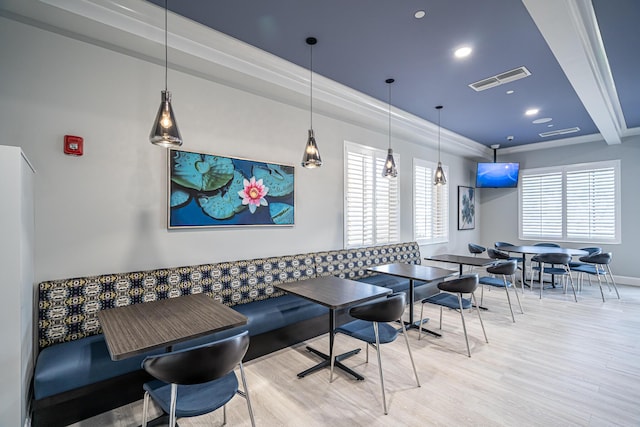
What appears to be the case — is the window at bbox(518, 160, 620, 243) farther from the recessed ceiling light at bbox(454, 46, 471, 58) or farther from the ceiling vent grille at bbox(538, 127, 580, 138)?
the recessed ceiling light at bbox(454, 46, 471, 58)

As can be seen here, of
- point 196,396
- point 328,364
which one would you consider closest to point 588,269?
point 328,364

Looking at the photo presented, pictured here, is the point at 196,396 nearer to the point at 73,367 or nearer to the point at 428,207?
the point at 73,367

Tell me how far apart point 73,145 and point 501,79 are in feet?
14.6

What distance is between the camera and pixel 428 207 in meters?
6.01

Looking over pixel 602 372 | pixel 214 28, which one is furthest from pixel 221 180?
pixel 602 372

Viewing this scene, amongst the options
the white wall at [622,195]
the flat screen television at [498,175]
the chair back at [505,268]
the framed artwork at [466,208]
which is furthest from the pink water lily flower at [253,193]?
the white wall at [622,195]

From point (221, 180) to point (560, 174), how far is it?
7.15 metres

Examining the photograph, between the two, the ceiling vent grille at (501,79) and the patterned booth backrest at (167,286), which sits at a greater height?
the ceiling vent grille at (501,79)

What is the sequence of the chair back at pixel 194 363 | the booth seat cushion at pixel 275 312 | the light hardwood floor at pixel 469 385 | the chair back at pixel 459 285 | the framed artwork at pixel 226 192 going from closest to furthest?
the chair back at pixel 194 363
the light hardwood floor at pixel 469 385
the booth seat cushion at pixel 275 312
the framed artwork at pixel 226 192
the chair back at pixel 459 285

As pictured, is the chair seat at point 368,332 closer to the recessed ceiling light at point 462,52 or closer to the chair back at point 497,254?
the recessed ceiling light at point 462,52

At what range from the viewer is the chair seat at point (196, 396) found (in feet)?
4.94

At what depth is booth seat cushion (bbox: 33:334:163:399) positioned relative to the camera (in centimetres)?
183

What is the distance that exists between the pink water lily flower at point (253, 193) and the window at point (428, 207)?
3.23 metres

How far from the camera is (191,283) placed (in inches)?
112
